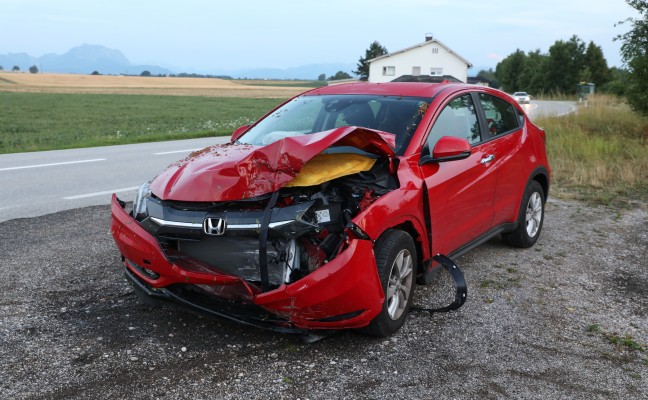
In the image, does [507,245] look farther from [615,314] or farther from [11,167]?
[11,167]

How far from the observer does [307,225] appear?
3.51 m

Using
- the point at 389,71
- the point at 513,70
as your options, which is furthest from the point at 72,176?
the point at 513,70

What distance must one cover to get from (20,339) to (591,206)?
741 centimetres

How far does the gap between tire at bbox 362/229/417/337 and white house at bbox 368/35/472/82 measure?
6986 cm

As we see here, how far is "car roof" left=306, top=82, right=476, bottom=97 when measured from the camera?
505 cm

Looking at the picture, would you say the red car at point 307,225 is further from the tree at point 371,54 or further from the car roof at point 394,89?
the tree at point 371,54

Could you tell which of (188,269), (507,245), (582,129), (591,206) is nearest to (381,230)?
(188,269)

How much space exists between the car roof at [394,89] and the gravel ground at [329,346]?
163 cm

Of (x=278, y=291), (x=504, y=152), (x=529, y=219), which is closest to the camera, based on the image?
(x=278, y=291)

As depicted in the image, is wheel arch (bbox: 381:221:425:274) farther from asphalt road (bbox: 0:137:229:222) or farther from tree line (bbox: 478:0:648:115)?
tree line (bbox: 478:0:648:115)

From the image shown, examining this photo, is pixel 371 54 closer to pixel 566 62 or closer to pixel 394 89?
pixel 566 62

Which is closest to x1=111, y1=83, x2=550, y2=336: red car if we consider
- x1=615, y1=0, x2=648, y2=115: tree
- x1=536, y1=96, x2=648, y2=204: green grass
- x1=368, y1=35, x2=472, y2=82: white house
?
x1=536, y1=96, x2=648, y2=204: green grass

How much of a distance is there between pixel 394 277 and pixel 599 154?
971cm

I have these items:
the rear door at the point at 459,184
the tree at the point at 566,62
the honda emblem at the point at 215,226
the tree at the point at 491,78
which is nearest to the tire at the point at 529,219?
the rear door at the point at 459,184
